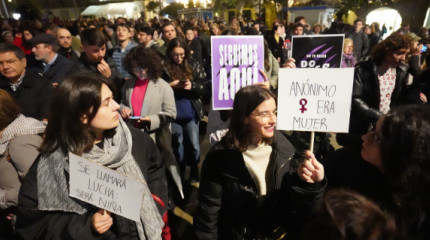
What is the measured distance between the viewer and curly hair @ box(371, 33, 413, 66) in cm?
283

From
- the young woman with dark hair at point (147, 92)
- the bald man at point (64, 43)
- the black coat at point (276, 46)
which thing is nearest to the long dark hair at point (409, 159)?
the young woman with dark hair at point (147, 92)

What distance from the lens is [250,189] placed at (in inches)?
65.6

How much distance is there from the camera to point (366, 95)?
3014 mm

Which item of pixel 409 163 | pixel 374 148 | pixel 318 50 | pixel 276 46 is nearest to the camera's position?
pixel 409 163

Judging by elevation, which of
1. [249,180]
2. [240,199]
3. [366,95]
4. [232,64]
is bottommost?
[240,199]

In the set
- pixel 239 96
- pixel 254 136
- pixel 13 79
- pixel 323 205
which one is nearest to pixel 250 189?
pixel 254 136

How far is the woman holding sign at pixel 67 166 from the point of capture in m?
1.43

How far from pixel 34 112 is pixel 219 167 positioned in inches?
93.5

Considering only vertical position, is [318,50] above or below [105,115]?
above

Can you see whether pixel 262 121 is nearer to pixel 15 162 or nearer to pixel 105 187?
pixel 105 187

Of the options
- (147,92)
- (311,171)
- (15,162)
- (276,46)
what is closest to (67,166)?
(15,162)

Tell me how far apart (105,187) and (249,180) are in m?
0.86

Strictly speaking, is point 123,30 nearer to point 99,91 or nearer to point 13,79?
point 13,79

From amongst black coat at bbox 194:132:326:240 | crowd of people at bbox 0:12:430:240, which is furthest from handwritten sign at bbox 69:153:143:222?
black coat at bbox 194:132:326:240
